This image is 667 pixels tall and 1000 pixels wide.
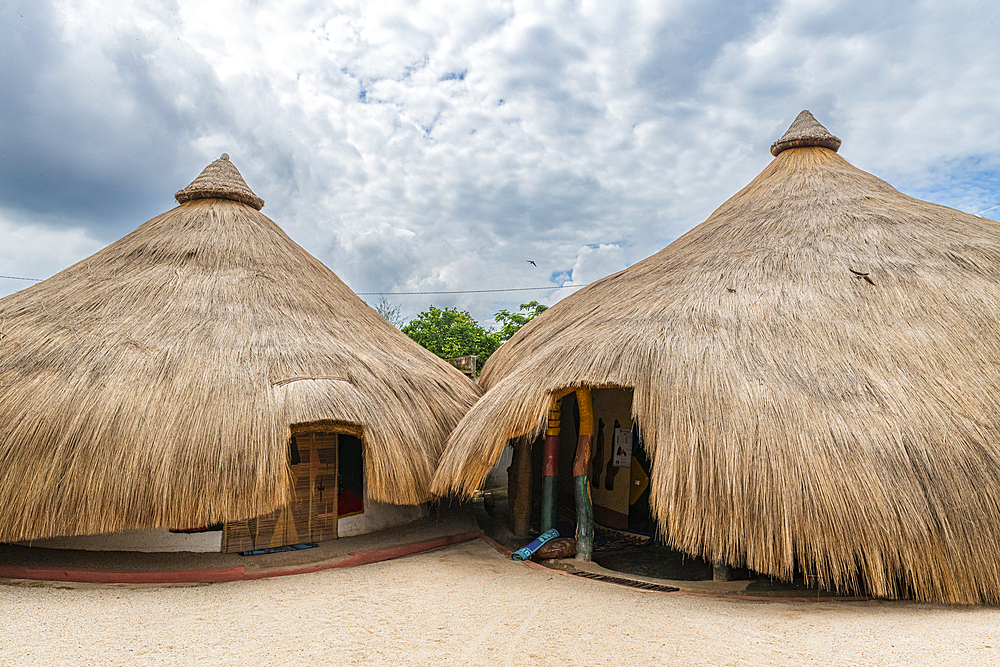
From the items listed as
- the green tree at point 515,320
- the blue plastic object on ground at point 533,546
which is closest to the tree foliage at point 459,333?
the green tree at point 515,320

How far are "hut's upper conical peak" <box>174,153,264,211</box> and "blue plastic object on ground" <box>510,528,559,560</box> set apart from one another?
6919 millimetres

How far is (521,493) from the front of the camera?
281 inches

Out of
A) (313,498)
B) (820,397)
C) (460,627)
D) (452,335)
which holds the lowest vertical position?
(460,627)

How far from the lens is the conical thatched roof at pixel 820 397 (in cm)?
426

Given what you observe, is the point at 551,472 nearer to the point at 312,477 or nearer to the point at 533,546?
the point at 533,546

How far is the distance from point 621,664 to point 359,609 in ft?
7.20

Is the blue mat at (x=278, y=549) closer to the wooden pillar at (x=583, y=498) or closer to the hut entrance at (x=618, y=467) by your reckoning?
the wooden pillar at (x=583, y=498)

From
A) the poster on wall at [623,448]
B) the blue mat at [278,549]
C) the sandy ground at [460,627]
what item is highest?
the poster on wall at [623,448]

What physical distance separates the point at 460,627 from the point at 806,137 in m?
8.69

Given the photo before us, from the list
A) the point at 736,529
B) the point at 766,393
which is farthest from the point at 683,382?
the point at 736,529

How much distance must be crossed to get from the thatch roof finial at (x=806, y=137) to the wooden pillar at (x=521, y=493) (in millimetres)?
6361

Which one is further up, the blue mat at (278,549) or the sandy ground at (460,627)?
the blue mat at (278,549)

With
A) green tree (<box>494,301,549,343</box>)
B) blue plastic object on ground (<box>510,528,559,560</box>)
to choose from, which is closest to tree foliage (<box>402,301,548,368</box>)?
green tree (<box>494,301,549,343</box>)

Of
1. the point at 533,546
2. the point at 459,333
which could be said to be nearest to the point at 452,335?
the point at 459,333
